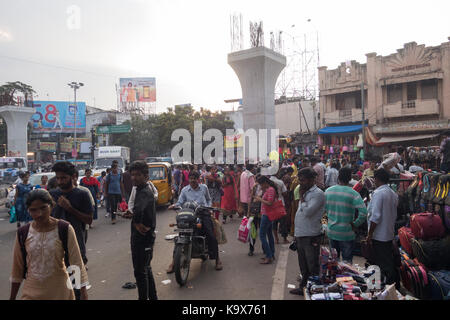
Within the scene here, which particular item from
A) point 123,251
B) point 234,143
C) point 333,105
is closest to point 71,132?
point 234,143

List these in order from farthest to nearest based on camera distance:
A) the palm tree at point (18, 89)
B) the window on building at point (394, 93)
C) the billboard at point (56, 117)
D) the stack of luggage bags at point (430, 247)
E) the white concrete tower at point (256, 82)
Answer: the billboard at point (56, 117) → the palm tree at point (18, 89) → the window on building at point (394, 93) → the white concrete tower at point (256, 82) → the stack of luggage bags at point (430, 247)

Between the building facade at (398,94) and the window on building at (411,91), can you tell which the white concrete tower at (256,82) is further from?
the window on building at (411,91)

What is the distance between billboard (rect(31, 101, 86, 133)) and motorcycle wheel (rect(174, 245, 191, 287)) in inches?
1879

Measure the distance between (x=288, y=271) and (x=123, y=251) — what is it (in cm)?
337

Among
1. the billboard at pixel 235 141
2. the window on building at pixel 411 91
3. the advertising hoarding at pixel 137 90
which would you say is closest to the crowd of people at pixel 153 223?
the billboard at pixel 235 141

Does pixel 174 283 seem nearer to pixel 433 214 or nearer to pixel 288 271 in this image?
pixel 288 271

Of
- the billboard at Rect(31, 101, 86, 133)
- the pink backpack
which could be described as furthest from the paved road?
the billboard at Rect(31, 101, 86, 133)

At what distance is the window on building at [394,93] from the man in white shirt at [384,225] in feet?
71.5

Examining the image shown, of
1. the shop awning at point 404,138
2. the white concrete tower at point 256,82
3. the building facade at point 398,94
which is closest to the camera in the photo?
the white concrete tower at point 256,82

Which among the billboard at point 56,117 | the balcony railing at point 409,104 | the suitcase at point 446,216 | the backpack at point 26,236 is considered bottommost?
the suitcase at point 446,216

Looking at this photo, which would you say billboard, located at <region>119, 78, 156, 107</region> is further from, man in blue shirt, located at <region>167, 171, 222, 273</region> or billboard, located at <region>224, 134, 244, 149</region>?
man in blue shirt, located at <region>167, 171, 222, 273</region>

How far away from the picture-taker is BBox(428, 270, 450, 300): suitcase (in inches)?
148

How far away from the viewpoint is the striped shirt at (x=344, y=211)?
421 cm

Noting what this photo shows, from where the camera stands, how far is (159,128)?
1356 inches
